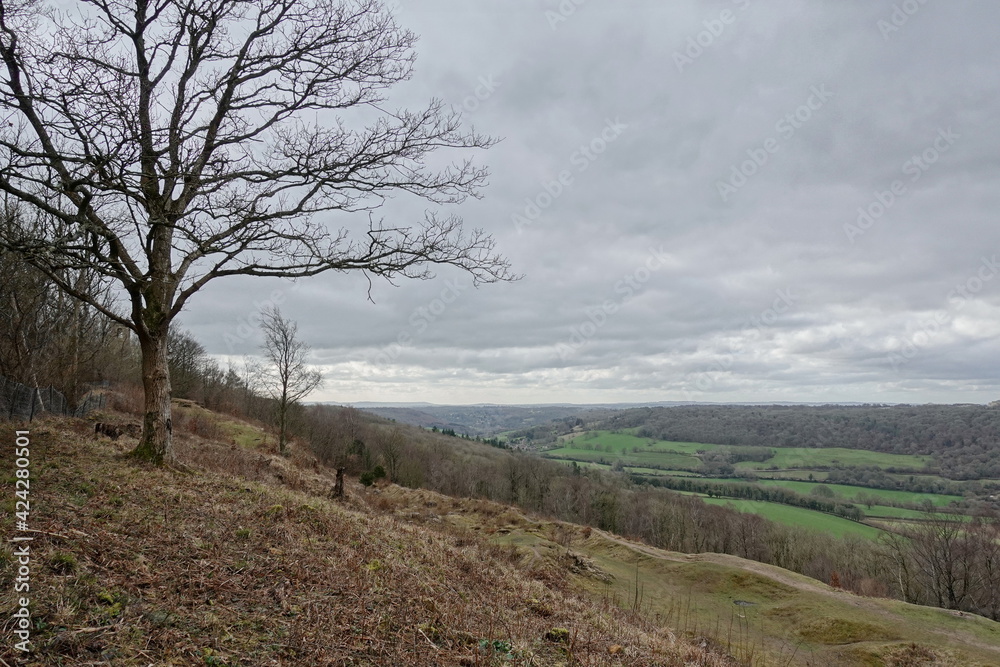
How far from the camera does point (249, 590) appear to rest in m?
4.77

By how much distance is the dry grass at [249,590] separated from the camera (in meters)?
3.67

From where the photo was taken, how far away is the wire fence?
10070 mm

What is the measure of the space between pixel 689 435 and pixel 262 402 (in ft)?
392

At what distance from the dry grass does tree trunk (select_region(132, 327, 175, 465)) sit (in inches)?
18.1

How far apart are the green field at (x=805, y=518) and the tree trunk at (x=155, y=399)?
2338 inches

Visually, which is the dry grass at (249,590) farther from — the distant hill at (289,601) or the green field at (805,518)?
the green field at (805,518)

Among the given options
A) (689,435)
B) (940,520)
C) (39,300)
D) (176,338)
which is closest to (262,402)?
(176,338)

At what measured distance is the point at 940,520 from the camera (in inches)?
1325

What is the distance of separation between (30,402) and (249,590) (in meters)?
10.6

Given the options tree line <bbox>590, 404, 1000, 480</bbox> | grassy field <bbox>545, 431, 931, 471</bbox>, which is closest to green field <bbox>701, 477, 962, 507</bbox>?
grassy field <bbox>545, 431, 931, 471</bbox>

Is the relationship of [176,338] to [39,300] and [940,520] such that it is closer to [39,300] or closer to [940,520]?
[39,300]

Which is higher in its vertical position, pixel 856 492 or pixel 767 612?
pixel 767 612

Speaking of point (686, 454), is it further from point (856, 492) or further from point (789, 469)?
point (856, 492)

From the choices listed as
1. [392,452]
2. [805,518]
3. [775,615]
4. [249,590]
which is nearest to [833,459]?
[805,518]
